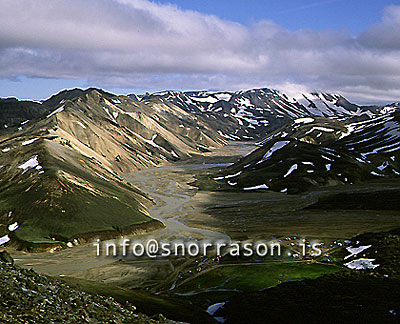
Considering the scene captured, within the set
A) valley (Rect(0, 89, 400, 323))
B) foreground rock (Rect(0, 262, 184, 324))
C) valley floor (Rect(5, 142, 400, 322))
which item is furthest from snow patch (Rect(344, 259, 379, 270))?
foreground rock (Rect(0, 262, 184, 324))

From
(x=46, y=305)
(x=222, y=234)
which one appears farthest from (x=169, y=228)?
(x=46, y=305)

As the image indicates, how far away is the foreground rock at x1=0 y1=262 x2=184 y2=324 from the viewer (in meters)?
32.5

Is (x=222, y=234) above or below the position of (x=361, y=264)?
above

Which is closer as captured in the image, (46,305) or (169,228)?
(46,305)

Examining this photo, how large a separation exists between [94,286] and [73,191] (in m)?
77.7

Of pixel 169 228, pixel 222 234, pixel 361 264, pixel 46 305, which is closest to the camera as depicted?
pixel 46 305

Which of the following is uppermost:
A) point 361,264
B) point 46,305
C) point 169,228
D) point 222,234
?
point 46,305

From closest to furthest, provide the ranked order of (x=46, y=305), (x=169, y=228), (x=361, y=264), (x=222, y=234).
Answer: (x=46, y=305) → (x=361, y=264) → (x=222, y=234) → (x=169, y=228)

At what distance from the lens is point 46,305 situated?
120ft

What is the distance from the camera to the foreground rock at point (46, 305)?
32500 millimetres

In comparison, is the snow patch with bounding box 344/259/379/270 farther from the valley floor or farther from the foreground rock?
the foreground rock

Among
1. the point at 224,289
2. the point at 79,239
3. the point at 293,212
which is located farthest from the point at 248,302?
the point at 293,212

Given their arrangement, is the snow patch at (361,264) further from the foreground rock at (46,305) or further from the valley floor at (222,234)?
the foreground rock at (46,305)

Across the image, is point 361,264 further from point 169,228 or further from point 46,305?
Answer: point 46,305
